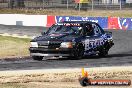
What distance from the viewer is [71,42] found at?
18141 millimetres

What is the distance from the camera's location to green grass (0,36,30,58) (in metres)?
22.4

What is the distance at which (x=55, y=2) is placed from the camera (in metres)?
67.4

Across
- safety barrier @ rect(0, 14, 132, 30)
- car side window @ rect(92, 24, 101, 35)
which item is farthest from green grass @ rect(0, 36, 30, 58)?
safety barrier @ rect(0, 14, 132, 30)

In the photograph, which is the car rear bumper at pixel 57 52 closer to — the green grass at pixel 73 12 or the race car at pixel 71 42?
the race car at pixel 71 42

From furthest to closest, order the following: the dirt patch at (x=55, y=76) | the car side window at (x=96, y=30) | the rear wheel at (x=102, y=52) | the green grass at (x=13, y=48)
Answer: the green grass at (x=13, y=48), the rear wheel at (x=102, y=52), the car side window at (x=96, y=30), the dirt patch at (x=55, y=76)

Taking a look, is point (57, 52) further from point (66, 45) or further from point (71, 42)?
point (71, 42)

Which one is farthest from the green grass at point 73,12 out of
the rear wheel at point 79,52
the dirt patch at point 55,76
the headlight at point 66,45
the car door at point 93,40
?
the dirt patch at point 55,76

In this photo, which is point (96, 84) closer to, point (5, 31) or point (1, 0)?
point (5, 31)

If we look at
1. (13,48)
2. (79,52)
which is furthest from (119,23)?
(79,52)

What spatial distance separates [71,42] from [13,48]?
760 centimetres

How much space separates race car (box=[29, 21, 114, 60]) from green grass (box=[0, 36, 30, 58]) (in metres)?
3.43

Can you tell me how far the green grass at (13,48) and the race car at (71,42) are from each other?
11.3 feet

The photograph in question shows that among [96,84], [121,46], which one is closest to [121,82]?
[96,84]

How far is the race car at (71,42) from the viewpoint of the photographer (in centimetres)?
1808
